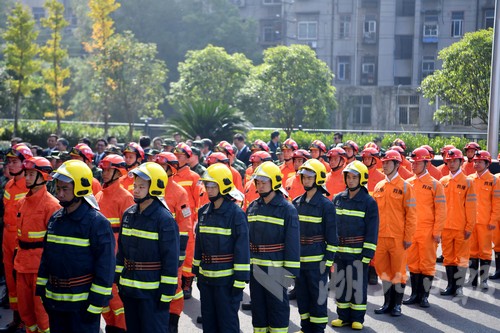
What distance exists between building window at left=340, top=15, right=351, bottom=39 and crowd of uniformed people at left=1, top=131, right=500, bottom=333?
3628cm

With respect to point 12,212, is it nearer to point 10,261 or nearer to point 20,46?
point 10,261

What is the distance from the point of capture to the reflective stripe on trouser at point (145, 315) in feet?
21.5

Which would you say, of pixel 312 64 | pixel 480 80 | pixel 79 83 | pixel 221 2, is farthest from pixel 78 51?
pixel 480 80

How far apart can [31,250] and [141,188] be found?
5.73 feet

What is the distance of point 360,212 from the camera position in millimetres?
8945

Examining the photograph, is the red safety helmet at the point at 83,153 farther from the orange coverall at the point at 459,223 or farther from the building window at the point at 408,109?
the building window at the point at 408,109

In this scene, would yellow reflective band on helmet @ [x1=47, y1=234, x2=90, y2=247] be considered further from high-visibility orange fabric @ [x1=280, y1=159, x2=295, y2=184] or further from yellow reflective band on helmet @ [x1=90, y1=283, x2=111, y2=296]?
high-visibility orange fabric @ [x1=280, y1=159, x2=295, y2=184]

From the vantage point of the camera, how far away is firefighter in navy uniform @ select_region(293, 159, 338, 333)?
27.0ft

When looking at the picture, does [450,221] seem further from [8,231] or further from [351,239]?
[8,231]

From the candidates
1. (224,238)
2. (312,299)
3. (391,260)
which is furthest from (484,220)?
(224,238)

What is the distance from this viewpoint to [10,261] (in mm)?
8648

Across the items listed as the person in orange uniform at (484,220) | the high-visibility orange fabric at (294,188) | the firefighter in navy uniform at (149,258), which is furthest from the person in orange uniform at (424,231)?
the firefighter in navy uniform at (149,258)

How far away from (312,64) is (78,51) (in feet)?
104

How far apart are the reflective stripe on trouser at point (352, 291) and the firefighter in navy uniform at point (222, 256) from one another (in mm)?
2191
